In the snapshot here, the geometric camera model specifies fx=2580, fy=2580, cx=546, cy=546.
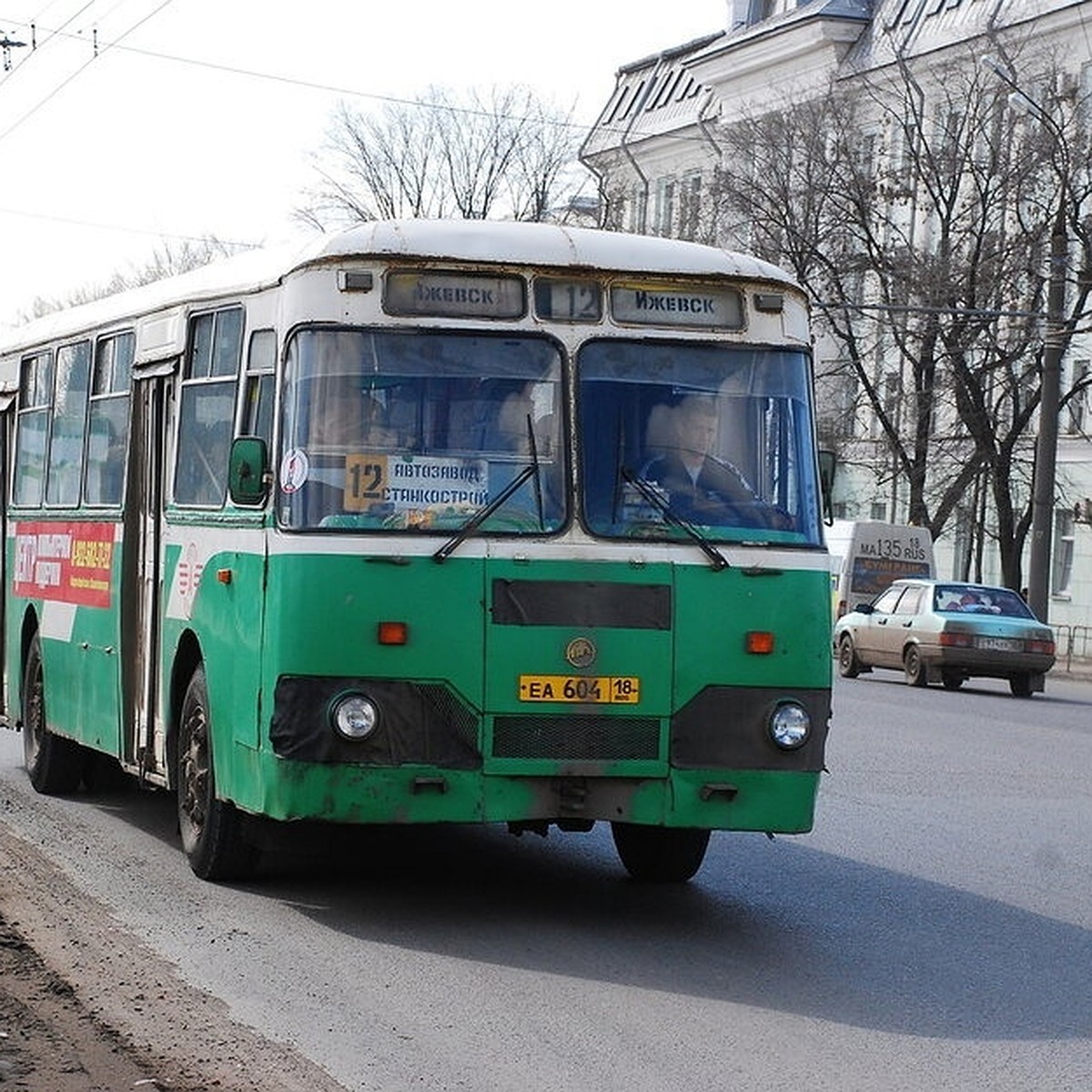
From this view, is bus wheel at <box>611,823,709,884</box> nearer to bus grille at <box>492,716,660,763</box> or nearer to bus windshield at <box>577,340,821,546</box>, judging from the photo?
bus grille at <box>492,716,660,763</box>

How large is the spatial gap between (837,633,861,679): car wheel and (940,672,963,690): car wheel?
1.91 meters

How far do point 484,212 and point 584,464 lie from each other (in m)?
64.1

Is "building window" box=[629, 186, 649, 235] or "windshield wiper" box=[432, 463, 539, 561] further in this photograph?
"building window" box=[629, 186, 649, 235]

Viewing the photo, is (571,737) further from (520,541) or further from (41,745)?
(41,745)

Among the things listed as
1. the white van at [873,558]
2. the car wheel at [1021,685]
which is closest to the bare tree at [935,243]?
the white van at [873,558]

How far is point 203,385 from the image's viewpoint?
11.2 metres

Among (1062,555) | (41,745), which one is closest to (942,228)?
(1062,555)

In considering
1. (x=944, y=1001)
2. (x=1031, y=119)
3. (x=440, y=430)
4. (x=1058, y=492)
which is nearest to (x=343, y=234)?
(x=440, y=430)

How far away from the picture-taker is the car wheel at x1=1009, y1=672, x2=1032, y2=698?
110ft

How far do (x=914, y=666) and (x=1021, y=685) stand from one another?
1431 mm

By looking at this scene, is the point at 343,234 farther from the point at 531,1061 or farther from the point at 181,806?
the point at 531,1061

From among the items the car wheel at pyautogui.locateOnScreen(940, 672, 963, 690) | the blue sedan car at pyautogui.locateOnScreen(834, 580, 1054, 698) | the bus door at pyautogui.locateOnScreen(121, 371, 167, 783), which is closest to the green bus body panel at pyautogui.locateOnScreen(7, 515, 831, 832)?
the bus door at pyautogui.locateOnScreen(121, 371, 167, 783)

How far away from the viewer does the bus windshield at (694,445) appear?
9.82 metres

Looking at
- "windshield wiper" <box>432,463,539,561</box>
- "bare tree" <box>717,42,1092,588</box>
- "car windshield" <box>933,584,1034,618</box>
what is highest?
"bare tree" <box>717,42,1092,588</box>
